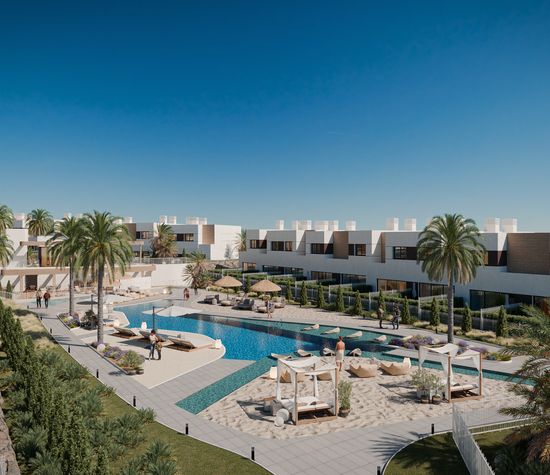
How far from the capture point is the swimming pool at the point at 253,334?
2675cm

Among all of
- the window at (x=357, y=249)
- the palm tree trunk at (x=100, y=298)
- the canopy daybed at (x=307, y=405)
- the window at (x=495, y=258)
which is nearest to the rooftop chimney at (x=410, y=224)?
the window at (x=357, y=249)

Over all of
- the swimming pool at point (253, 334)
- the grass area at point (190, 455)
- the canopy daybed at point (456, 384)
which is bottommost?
the swimming pool at point (253, 334)

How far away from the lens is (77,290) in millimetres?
46562

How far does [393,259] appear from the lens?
41.9 m

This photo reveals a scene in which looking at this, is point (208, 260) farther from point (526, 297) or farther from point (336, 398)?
point (336, 398)

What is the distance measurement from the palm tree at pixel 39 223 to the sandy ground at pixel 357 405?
52.9 metres

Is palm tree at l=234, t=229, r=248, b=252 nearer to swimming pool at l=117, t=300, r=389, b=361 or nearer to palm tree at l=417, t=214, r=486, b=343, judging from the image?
swimming pool at l=117, t=300, r=389, b=361

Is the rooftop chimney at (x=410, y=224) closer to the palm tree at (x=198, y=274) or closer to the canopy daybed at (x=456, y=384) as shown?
the palm tree at (x=198, y=274)

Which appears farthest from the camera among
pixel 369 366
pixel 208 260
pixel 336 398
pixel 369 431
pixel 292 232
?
pixel 208 260

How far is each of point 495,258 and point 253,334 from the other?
19.7 meters

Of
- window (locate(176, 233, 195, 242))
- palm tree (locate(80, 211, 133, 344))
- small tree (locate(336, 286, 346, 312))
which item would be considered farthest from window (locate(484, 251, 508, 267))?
window (locate(176, 233, 195, 242))

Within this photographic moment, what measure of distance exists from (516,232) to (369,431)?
26227mm

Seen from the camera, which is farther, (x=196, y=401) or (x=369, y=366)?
(x=369, y=366)

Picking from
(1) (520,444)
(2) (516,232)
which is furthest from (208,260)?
(1) (520,444)
